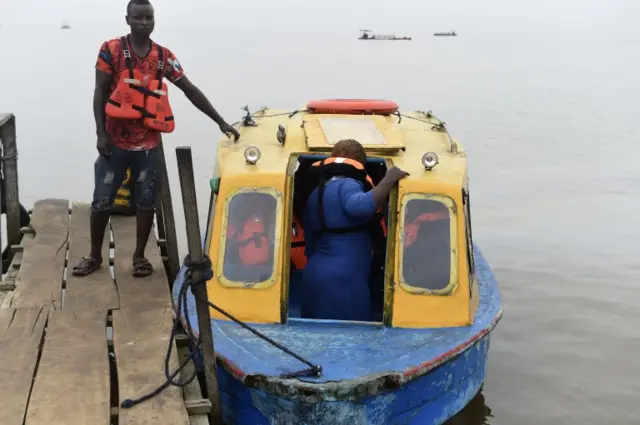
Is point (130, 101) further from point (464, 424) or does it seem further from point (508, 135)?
point (508, 135)

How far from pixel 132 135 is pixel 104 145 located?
224 millimetres

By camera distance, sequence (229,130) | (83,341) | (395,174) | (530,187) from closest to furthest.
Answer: (83,341), (395,174), (229,130), (530,187)

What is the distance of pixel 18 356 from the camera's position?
16.6 ft

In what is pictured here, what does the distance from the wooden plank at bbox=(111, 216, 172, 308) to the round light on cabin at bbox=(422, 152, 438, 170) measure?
2154 mm

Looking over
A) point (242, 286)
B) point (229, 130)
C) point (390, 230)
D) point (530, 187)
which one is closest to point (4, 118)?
point (229, 130)

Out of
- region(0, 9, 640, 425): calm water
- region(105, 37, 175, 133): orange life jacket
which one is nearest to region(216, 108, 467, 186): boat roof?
region(105, 37, 175, 133): orange life jacket

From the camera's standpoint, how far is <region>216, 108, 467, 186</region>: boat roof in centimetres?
598

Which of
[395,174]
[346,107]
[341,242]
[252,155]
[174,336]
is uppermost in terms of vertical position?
[346,107]

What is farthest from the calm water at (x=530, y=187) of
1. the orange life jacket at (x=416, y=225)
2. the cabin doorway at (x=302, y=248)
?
the orange life jacket at (x=416, y=225)

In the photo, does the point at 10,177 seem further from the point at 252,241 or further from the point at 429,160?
the point at 429,160

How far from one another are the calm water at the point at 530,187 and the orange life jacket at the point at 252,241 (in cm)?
284

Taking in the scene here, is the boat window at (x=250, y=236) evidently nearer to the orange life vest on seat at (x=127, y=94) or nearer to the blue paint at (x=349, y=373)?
the blue paint at (x=349, y=373)

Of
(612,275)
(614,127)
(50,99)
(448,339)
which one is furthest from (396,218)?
(50,99)

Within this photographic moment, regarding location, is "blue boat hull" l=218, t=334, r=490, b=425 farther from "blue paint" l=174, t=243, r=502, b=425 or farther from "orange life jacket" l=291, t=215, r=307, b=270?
"orange life jacket" l=291, t=215, r=307, b=270
